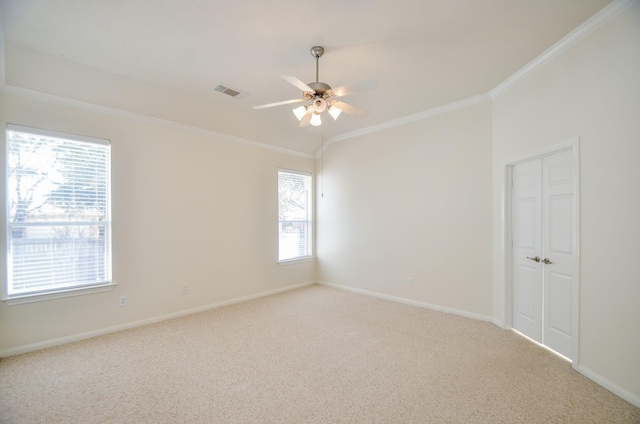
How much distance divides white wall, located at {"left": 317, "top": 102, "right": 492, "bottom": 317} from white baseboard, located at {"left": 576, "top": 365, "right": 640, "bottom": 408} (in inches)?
51.5

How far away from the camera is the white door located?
2.79m

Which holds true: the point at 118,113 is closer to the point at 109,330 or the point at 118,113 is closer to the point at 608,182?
the point at 109,330

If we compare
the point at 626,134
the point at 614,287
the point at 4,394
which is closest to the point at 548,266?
the point at 614,287

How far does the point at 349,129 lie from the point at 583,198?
11.7ft

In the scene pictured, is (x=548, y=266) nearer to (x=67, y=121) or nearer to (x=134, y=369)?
(x=134, y=369)

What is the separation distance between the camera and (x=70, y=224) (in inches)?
126

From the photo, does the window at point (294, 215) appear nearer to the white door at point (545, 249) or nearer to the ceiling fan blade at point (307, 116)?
the ceiling fan blade at point (307, 116)

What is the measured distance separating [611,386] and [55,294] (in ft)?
17.6

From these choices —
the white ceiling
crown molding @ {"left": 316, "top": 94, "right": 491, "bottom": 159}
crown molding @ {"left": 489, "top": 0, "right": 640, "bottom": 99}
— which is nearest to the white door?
crown molding @ {"left": 489, "top": 0, "right": 640, "bottom": 99}

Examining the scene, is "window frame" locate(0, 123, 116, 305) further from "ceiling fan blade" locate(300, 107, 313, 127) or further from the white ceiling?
"ceiling fan blade" locate(300, 107, 313, 127)

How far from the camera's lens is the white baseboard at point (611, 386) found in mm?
2098

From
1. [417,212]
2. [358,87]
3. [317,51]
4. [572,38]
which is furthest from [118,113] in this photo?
[572,38]

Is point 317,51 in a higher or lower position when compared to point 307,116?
higher

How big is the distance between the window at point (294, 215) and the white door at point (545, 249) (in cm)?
371
